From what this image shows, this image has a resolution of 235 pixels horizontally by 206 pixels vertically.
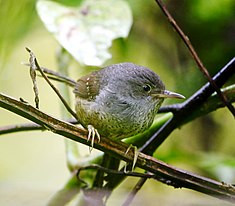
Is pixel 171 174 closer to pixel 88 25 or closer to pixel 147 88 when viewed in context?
pixel 147 88

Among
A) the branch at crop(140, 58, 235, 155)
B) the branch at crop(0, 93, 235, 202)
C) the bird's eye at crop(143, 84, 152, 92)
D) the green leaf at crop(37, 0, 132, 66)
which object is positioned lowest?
the branch at crop(0, 93, 235, 202)

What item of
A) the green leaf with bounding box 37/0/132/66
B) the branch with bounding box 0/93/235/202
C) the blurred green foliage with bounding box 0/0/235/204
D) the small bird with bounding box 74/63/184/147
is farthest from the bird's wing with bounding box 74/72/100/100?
the branch with bounding box 0/93/235/202

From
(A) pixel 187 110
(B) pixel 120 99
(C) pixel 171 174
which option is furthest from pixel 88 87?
(C) pixel 171 174

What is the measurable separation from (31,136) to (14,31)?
1707 mm

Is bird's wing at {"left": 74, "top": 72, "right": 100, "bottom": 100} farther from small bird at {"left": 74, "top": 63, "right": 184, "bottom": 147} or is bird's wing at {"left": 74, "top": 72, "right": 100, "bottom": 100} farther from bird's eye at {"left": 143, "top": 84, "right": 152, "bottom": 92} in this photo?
bird's eye at {"left": 143, "top": 84, "right": 152, "bottom": 92}

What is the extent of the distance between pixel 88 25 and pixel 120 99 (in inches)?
12.2

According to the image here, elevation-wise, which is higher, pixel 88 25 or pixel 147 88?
pixel 88 25

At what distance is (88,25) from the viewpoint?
2.04 metres

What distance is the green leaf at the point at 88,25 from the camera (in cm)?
186

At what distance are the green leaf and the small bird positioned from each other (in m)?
0.13

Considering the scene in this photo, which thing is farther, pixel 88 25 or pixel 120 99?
pixel 88 25

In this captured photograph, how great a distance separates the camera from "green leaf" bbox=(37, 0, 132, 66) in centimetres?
186

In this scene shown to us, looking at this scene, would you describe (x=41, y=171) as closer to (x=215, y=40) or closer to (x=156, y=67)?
(x=156, y=67)

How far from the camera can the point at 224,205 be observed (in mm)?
1055
